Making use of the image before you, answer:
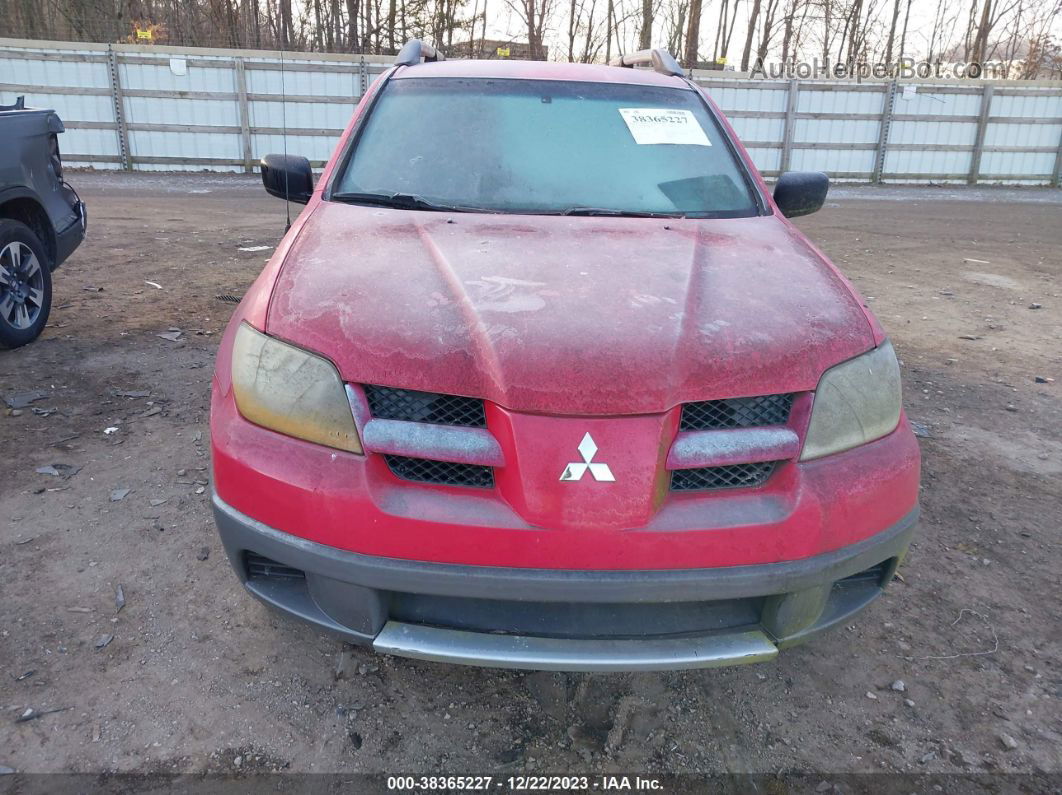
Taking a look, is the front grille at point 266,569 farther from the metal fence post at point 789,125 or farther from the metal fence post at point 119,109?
the metal fence post at point 789,125

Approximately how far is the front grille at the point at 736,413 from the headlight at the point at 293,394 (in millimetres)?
756

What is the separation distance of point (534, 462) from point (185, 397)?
3135 mm

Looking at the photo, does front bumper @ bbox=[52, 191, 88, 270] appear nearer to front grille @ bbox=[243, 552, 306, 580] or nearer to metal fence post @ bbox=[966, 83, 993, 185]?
front grille @ bbox=[243, 552, 306, 580]

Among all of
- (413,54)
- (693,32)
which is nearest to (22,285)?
(413,54)

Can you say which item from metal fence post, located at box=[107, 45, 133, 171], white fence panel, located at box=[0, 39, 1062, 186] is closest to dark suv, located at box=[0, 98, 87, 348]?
white fence panel, located at box=[0, 39, 1062, 186]

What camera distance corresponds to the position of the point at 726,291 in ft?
6.49

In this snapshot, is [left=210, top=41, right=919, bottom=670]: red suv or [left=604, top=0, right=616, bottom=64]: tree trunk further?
[left=604, top=0, right=616, bottom=64]: tree trunk

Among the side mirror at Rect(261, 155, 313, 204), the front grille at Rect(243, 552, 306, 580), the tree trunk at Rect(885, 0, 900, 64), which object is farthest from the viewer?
the tree trunk at Rect(885, 0, 900, 64)

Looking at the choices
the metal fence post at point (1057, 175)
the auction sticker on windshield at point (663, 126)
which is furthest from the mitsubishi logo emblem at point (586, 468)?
the metal fence post at point (1057, 175)

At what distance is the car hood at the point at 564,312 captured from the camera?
1630 millimetres

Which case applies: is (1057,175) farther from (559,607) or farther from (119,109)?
(559,607)

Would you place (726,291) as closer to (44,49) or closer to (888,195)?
(888,195)

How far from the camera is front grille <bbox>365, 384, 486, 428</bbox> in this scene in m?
1.66

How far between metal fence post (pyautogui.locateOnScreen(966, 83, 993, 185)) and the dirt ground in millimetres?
16316
